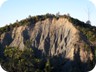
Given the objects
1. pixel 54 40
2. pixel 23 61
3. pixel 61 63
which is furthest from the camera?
pixel 54 40

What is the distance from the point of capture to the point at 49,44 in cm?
1346

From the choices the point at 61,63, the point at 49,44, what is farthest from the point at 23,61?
the point at 49,44

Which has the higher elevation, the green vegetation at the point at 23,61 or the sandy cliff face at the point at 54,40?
the sandy cliff face at the point at 54,40

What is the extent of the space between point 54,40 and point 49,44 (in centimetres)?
16

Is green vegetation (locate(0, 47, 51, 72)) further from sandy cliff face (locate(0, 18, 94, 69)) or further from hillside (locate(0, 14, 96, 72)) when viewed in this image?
sandy cliff face (locate(0, 18, 94, 69))

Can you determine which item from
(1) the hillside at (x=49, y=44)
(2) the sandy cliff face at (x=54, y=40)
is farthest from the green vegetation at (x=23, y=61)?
(2) the sandy cliff face at (x=54, y=40)

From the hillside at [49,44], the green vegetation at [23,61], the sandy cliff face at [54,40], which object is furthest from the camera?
the sandy cliff face at [54,40]

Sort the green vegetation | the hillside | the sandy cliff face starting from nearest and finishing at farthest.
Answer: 1. the green vegetation
2. the hillside
3. the sandy cliff face

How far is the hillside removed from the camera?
12.3 meters

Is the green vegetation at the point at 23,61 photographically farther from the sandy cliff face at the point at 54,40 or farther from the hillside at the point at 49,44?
the sandy cliff face at the point at 54,40

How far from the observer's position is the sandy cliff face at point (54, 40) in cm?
1291

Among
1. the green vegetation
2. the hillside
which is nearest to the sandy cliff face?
the hillside

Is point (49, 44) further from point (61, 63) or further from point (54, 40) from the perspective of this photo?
point (61, 63)

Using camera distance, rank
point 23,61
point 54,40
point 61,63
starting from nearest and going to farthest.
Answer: point 23,61, point 61,63, point 54,40
